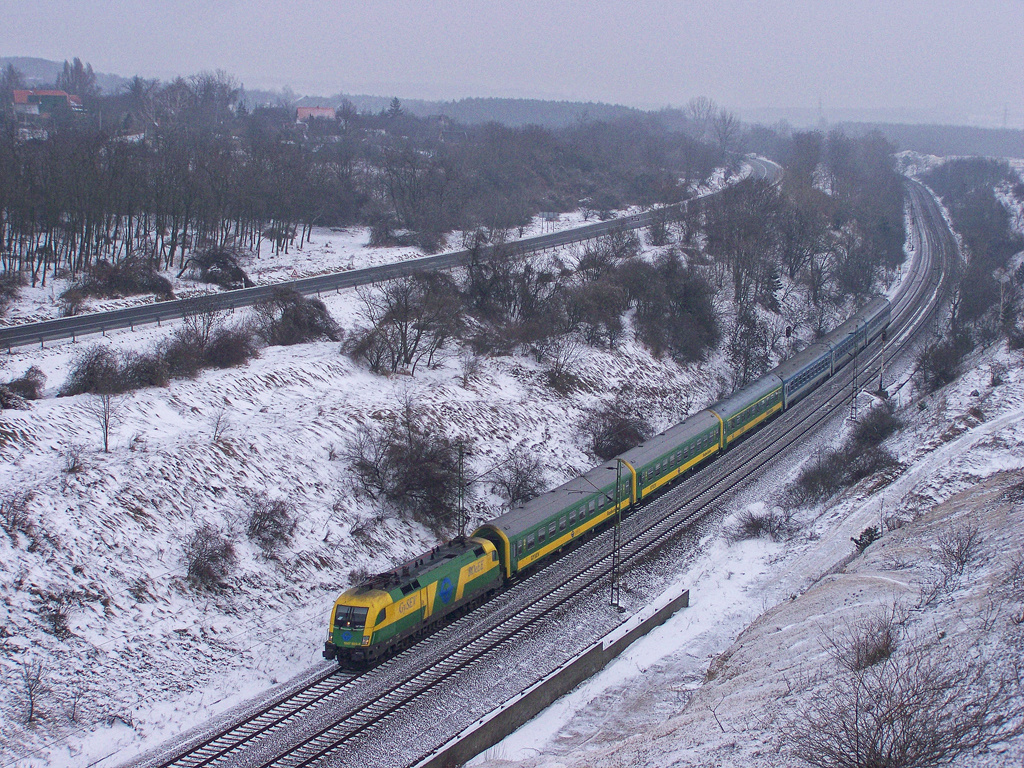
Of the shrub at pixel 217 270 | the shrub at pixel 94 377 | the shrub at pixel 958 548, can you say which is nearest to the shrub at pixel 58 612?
the shrub at pixel 94 377

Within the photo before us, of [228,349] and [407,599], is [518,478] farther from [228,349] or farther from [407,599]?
[228,349]

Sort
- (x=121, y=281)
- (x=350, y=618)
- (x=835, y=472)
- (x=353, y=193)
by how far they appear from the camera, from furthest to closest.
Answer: (x=353, y=193) → (x=121, y=281) → (x=835, y=472) → (x=350, y=618)

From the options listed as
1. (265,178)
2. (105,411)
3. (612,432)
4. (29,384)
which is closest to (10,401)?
(29,384)

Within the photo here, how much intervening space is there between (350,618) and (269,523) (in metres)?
8.02

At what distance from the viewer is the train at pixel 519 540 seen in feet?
74.0

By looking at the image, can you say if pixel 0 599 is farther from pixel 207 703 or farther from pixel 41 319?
pixel 41 319

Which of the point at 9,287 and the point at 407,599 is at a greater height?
the point at 9,287

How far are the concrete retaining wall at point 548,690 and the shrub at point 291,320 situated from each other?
2577cm

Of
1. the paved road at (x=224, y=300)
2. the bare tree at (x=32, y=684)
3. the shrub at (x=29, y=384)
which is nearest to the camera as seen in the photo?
the bare tree at (x=32, y=684)

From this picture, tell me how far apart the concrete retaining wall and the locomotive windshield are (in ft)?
14.6

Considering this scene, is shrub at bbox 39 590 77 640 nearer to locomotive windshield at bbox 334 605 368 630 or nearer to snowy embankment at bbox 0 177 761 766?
snowy embankment at bbox 0 177 761 766

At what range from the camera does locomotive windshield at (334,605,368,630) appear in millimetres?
22203

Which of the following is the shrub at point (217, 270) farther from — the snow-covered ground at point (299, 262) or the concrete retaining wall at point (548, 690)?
the concrete retaining wall at point (548, 690)

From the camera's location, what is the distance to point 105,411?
2964cm
